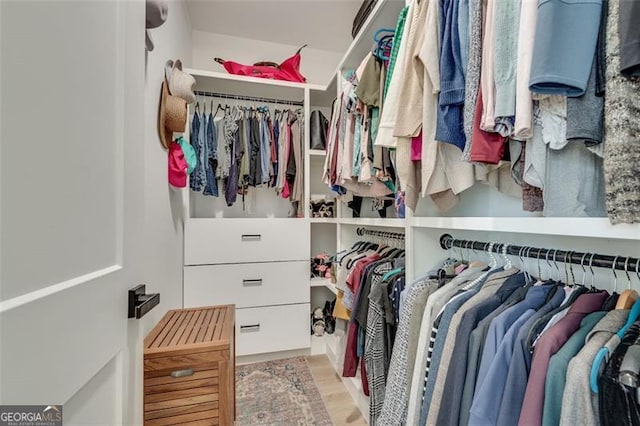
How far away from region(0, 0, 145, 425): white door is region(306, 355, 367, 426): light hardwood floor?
1270 mm

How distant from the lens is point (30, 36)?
1.19ft

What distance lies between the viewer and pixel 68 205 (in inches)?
17.1

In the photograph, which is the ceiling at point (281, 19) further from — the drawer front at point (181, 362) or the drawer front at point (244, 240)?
the drawer front at point (181, 362)

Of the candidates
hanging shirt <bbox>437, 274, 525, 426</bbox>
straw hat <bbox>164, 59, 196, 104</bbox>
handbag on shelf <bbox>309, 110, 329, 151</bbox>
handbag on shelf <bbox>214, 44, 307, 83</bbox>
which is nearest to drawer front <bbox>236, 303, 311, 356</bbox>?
handbag on shelf <bbox>309, 110, 329, 151</bbox>

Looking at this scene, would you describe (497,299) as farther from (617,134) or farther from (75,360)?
(75,360)

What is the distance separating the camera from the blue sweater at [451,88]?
776 mm

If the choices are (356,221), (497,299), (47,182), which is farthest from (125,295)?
(356,221)

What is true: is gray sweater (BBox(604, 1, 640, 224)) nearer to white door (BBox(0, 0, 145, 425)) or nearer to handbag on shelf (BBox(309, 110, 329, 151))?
white door (BBox(0, 0, 145, 425))

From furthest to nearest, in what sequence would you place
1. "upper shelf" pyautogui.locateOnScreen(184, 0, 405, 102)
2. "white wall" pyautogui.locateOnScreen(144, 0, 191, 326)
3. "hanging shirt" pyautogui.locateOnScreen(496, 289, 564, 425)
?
"upper shelf" pyautogui.locateOnScreen(184, 0, 405, 102), "white wall" pyautogui.locateOnScreen(144, 0, 191, 326), "hanging shirt" pyautogui.locateOnScreen(496, 289, 564, 425)

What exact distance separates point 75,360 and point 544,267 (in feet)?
4.05

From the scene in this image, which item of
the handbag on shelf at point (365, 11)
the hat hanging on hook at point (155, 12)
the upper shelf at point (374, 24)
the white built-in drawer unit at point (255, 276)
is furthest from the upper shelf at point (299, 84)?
the white built-in drawer unit at point (255, 276)

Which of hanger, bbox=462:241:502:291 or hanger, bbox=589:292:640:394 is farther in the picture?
hanger, bbox=462:241:502:291

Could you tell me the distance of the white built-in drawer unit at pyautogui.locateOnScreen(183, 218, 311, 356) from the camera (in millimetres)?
2041

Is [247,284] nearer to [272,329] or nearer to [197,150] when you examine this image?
[272,329]
